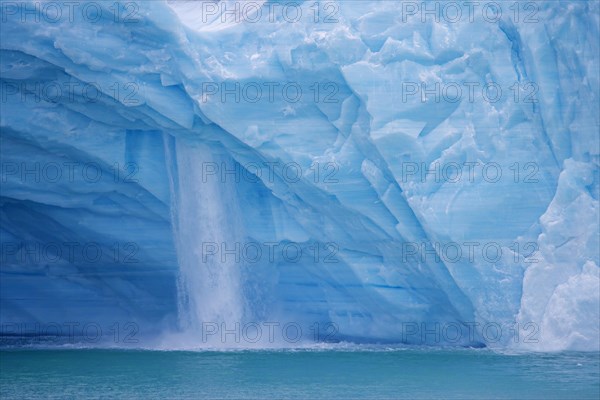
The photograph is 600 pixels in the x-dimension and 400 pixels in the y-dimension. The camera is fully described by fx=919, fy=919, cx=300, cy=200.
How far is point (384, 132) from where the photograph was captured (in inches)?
445

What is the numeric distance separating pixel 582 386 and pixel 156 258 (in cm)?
652

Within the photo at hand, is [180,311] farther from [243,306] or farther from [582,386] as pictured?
[582,386]

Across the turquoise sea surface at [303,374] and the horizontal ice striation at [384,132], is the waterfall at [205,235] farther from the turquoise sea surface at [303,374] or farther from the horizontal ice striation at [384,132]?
the turquoise sea surface at [303,374]

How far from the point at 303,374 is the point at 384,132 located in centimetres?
Result: 317

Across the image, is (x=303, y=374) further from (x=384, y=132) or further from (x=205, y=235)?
(x=205, y=235)

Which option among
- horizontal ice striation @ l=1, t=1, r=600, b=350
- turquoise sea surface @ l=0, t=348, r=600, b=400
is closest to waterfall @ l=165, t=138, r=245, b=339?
horizontal ice striation @ l=1, t=1, r=600, b=350

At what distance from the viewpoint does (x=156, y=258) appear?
13.3 metres

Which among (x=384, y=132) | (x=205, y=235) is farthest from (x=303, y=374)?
(x=205, y=235)

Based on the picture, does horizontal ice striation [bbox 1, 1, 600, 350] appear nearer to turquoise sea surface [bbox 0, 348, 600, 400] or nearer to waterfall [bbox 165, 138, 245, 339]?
waterfall [bbox 165, 138, 245, 339]

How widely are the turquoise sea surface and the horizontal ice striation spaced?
0.95 meters

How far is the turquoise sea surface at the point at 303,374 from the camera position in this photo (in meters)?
8.89

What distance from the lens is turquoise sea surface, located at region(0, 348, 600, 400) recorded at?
889 centimetres

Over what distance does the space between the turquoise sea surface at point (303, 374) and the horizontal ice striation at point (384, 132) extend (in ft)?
3.11

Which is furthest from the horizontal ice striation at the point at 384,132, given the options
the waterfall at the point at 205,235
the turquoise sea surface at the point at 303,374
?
the turquoise sea surface at the point at 303,374
